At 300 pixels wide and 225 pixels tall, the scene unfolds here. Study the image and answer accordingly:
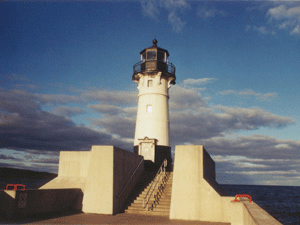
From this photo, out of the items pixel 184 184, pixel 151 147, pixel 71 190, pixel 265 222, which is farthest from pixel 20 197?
pixel 151 147

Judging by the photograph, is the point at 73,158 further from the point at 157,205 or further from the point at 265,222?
the point at 265,222

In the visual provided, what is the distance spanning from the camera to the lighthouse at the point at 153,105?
1939cm

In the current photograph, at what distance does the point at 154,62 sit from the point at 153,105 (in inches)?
135

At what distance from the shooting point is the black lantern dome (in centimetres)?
2066

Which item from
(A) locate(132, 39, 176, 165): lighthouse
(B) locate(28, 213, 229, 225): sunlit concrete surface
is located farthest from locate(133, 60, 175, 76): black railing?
(B) locate(28, 213, 229, 225): sunlit concrete surface

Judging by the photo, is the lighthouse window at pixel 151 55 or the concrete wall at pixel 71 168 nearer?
the concrete wall at pixel 71 168

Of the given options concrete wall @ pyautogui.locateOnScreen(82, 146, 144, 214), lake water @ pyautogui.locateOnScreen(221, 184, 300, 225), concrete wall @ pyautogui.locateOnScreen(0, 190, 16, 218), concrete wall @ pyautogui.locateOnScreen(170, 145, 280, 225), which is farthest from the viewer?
lake water @ pyautogui.locateOnScreen(221, 184, 300, 225)

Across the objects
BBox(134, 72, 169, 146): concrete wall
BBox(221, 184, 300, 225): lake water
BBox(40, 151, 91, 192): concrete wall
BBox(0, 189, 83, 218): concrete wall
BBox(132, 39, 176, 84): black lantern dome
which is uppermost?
BBox(132, 39, 176, 84): black lantern dome

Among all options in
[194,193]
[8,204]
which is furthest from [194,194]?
[8,204]

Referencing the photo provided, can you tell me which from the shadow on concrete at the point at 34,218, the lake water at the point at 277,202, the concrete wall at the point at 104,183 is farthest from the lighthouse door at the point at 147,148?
the lake water at the point at 277,202

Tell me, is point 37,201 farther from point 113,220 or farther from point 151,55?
point 151,55

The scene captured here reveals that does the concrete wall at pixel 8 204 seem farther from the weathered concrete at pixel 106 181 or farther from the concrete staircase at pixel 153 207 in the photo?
the concrete staircase at pixel 153 207

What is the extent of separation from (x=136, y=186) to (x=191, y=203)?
427 centimetres

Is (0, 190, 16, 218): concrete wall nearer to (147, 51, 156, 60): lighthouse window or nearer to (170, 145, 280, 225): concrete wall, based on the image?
(170, 145, 280, 225): concrete wall
